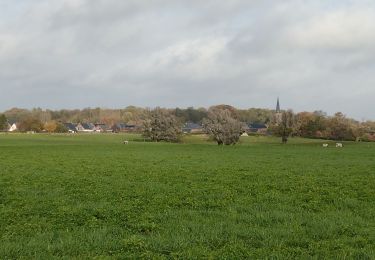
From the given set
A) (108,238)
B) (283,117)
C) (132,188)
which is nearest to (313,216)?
(108,238)

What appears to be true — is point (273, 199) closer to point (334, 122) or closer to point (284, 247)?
point (284, 247)

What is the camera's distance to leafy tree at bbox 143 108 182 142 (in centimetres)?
9725

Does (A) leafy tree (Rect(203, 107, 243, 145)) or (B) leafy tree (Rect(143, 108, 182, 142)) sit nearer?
(A) leafy tree (Rect(203, 107, 243, 145))

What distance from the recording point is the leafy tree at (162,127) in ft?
319

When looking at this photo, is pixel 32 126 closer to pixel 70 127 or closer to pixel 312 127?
pixel 70 127

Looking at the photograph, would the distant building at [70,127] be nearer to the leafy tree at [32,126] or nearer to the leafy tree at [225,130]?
the leafy tree at [32,126]

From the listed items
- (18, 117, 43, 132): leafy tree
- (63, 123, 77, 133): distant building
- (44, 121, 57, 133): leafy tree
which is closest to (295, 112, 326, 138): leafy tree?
(44, 121, 57, 133): leafy tree

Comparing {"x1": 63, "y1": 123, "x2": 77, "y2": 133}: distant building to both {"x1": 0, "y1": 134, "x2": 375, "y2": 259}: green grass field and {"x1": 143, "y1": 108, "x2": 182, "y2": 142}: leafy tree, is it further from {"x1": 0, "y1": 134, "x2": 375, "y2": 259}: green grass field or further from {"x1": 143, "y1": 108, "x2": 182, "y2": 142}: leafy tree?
{"x1": 0, "y1": 134, "x2": 375, "y2": 259}: green grass field

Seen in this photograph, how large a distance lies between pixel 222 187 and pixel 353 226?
279 inches

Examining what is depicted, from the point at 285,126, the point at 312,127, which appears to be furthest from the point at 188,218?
the point at 312,127

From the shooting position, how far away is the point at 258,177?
2094 cm

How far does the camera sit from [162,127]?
9769 cm

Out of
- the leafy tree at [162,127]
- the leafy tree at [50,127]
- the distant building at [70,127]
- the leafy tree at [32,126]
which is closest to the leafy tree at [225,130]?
the leafy tree at [162,127]

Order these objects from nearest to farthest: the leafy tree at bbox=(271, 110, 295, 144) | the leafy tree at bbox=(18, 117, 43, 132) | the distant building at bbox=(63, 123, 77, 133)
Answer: the leafy tree at bbox=(271, 110, 295, 144) < the leafy tree at bbox=(18, 117, 43, 132) < the distant building at bbox=(63, 123, 77, 133)
